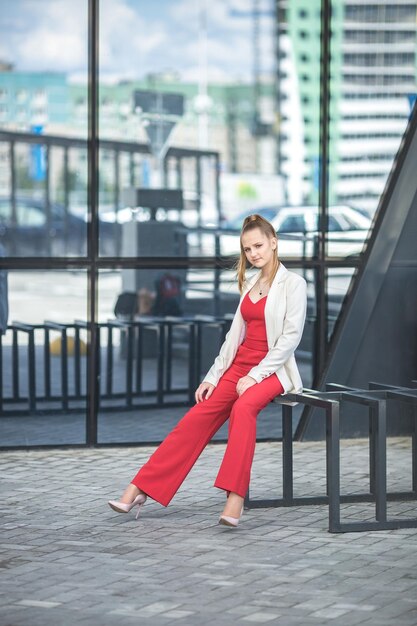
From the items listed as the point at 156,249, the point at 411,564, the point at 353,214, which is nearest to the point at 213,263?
the point at 156,249

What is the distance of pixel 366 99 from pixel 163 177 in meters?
1.71

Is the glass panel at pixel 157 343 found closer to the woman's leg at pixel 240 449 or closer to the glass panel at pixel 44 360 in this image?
the glass panel at pixel 44 360

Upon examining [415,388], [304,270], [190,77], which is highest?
[190,77]

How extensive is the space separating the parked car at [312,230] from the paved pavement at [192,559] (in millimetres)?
1981

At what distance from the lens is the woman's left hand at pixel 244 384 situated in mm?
7410

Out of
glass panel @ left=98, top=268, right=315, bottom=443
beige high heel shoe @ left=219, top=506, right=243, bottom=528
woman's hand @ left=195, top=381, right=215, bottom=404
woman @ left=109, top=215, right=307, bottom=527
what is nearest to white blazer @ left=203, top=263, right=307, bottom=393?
woman @ left=109, top=215, right=307, bottom=527

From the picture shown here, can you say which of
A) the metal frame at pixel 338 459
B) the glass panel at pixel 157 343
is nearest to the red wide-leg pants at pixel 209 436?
the metal frame at pixel 338 459

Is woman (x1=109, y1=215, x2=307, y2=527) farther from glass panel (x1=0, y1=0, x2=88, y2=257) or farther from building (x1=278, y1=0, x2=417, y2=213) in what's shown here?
building (x1=278, y1=0, x2=417, y2=213)

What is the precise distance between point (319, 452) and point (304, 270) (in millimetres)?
1438

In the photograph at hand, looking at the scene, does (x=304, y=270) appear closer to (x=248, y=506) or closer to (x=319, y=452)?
(x=319, y=452)

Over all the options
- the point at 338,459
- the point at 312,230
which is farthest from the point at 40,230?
the point at 338,459

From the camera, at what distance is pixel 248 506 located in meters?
7.77

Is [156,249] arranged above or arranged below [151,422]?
above

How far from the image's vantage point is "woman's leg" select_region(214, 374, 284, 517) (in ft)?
23.5
